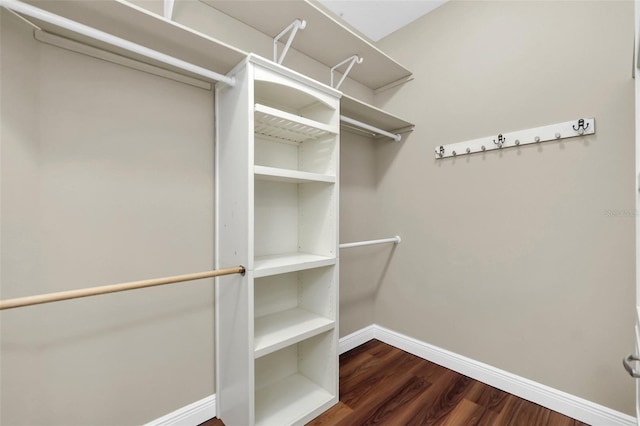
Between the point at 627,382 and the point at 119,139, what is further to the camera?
the point at 627,382

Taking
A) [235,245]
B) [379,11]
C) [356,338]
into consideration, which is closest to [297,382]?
[356,338]

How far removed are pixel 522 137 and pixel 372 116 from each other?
100 cm

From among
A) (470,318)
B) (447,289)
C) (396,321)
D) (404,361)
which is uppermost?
(447,289)

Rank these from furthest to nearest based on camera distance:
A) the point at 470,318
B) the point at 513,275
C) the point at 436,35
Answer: the point at 436,35, the point at 470,318, the point at 513,275

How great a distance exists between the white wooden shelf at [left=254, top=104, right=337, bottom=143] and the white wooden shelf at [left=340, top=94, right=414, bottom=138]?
324 millimetres

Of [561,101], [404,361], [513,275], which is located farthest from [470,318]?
[561,101]

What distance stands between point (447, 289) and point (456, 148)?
3.55ft

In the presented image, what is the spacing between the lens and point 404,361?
2125mm

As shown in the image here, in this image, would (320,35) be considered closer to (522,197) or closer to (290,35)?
(290,35)

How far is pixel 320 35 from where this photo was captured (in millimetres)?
1753

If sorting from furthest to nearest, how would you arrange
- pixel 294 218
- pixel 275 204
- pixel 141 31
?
pixel 294 218
pixel 275 204
pixel 141 31

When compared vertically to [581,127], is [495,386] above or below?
below

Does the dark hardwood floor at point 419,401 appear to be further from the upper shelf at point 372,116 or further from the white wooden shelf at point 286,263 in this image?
the upper shelf at point 372,116

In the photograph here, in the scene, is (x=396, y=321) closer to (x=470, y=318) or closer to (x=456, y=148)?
(x=470, y=318)
